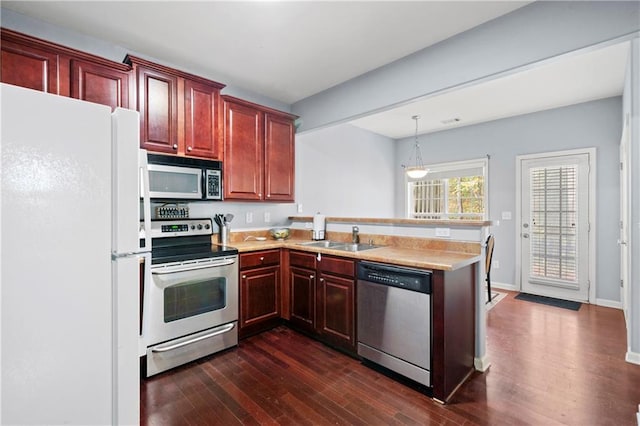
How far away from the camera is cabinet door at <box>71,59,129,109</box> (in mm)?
2227

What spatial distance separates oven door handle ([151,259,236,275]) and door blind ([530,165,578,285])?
4.40 metres

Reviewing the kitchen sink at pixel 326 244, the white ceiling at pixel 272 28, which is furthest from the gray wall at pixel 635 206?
the kitchen sink at pixel 326 244

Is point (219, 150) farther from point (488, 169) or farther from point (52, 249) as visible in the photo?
point (488, 169)

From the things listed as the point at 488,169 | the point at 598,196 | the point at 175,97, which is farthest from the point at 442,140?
the point at 175,97

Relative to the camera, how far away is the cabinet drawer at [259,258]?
2853mm

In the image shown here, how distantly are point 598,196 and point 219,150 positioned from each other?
481cm

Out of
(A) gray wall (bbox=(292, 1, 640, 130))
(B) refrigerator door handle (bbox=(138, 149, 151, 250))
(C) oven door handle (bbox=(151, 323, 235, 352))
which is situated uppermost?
(A) gray wall (bbox=(292, 1, 640, 130))

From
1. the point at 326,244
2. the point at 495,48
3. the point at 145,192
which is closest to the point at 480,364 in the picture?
the point at 326,244

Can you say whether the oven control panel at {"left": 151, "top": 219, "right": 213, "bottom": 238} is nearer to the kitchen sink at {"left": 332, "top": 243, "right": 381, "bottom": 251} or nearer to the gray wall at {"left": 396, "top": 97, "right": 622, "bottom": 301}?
the kitchen sink at {"left": 332, "top": 243, "right": 381, "bottom": 251}

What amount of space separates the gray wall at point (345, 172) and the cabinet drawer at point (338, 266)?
1.56 metres

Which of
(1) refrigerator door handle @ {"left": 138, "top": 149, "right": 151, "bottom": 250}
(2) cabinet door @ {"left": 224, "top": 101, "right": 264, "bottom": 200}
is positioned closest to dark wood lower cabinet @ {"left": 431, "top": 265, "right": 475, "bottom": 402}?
(1) refrigerator door handle @ {"left": 138, "top": 149, "right": 151, "bottom": 250}

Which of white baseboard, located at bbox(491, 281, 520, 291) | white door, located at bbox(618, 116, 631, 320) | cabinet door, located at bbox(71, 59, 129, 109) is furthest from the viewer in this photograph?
white baseboard, located at bbox(491, 281, 520, 291)

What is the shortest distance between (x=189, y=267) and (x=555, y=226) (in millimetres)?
4828

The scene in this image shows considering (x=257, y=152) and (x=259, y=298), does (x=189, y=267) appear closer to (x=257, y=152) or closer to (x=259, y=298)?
(x=259, y=298)
